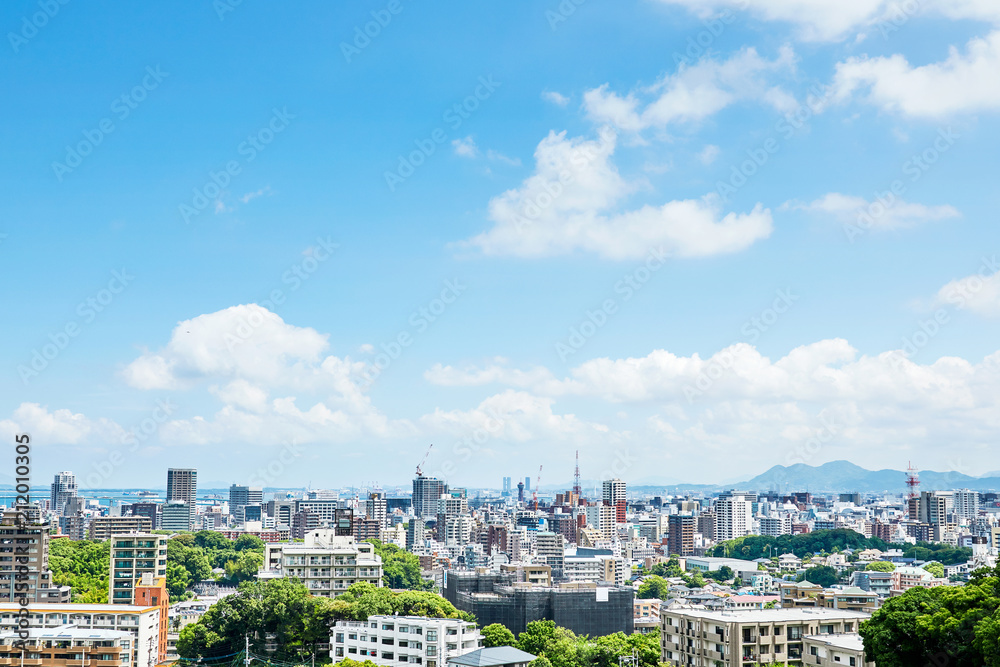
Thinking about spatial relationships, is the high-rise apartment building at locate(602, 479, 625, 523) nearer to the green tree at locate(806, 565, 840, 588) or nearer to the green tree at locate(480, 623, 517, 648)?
the green tree at locate(806, 565, 840, 588)

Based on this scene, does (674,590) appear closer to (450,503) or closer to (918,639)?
(918,639)

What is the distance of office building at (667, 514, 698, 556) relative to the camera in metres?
101

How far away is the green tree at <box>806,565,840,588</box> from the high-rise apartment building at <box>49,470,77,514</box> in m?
107

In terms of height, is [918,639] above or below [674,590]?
above

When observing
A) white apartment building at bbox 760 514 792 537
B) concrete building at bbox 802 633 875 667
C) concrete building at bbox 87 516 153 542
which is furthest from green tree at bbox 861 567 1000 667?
white apartment building at bbox 760 514 792 537

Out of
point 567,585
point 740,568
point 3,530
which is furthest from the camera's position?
point 740,568

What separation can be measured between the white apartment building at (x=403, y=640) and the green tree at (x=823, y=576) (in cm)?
4431

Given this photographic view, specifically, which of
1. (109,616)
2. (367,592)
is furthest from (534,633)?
(109,616)

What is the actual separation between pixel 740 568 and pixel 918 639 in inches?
2288

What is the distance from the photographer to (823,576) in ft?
222

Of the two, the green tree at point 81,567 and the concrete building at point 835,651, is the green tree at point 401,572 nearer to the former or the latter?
the green tree at point 81,567

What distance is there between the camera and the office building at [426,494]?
14850 centimetres

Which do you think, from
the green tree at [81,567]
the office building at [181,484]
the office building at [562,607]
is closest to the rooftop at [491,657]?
the office building at [562,607]

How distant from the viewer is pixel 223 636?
1212 inches
